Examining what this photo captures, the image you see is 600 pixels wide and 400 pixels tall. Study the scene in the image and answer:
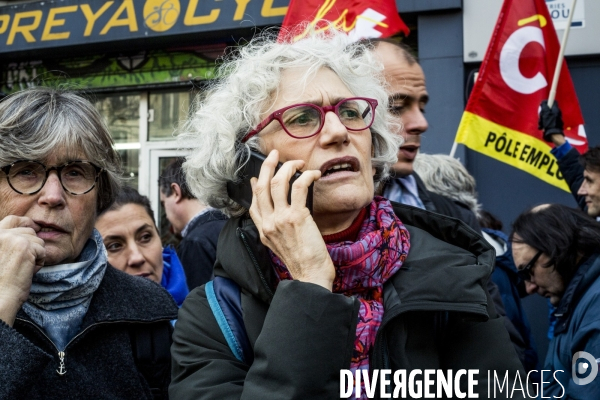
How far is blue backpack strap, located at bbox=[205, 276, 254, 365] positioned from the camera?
1.69 metres

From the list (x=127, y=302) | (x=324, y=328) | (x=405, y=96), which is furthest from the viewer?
(x=405, y=96)

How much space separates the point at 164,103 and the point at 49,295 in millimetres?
6363

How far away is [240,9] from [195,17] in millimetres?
534

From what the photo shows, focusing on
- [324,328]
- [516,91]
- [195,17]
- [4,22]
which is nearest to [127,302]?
[324,328]

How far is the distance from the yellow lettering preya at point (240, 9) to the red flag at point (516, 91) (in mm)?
3242

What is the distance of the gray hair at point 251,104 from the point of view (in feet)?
6.53

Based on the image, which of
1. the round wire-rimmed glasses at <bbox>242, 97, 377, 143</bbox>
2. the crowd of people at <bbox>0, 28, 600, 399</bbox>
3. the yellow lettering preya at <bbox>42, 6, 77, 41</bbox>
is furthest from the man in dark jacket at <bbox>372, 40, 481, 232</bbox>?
the yellow lettering preya at <bbox>42, 6, 77, 41</bbox>

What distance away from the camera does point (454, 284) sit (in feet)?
5.45

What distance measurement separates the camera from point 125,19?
307 inches

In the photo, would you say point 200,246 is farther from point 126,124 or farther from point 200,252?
point 126,124

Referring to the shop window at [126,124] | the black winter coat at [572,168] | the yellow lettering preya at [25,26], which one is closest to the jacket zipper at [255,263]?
the black winter coat at [572,168]

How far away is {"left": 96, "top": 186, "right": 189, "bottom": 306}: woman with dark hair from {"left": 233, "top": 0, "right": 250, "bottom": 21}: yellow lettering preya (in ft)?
14.5

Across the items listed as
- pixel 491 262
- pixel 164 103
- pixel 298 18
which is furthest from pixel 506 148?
pixel 164 103

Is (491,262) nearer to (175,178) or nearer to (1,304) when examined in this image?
(1,304)
